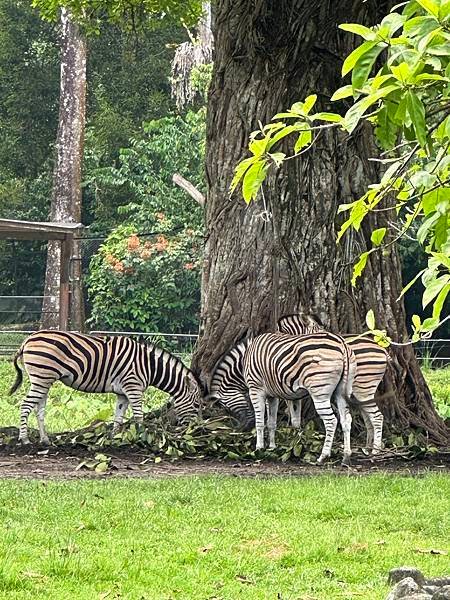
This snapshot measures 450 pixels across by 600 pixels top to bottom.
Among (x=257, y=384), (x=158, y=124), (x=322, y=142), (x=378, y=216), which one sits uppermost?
(x=158, y=124)

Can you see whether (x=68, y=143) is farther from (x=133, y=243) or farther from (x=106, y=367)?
(x=106, y=367)

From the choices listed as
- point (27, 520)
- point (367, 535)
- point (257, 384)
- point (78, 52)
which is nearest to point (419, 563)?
point (367, 535)

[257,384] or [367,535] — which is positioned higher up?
[257,384]

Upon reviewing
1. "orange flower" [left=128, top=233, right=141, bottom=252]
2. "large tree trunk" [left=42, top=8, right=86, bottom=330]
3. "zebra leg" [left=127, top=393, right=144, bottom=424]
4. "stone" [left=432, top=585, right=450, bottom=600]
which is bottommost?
"stone" [left=432, top=585, right=450, bottom=600]

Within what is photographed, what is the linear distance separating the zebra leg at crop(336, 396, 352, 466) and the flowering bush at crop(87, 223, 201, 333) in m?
15.5

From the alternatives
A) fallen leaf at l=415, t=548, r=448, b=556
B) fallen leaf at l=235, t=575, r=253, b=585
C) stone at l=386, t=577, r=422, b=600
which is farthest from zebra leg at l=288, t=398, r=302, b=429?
stone at l=386, t=577, r=422, b=600

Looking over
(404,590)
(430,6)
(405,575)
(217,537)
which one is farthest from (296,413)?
(430,6)

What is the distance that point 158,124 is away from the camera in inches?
1112

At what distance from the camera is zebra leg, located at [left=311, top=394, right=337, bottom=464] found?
1006cm

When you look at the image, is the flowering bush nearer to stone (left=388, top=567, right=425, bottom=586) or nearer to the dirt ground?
the dirt ground

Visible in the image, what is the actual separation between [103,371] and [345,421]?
9.09 feet

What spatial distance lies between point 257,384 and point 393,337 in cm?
169

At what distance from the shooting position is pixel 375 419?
10570mm

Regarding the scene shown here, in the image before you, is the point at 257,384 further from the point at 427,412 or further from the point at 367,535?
the point at 367,535
